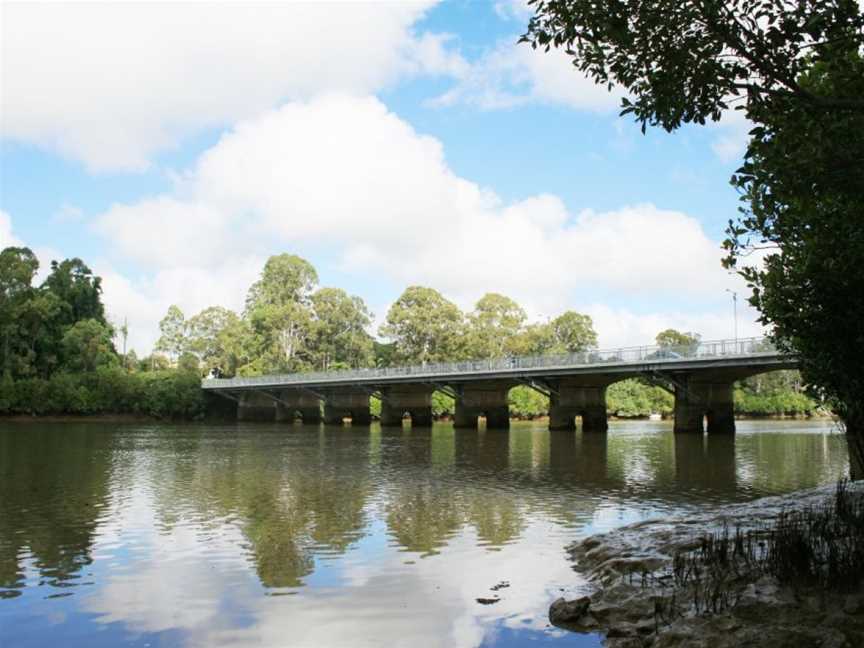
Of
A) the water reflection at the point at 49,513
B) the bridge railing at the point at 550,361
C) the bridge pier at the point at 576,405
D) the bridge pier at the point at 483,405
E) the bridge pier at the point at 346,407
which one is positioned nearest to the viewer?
the water reflection at the point at 49,513

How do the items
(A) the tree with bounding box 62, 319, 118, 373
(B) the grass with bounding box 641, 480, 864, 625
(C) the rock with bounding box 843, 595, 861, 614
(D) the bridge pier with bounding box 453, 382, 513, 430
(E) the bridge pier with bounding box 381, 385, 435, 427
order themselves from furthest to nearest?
1. (A) the tree with bounding box 62, 319, 118, 373
2. (E) the bridge pier with bounding box 381, 385, 435, 427
3. (D) the bridge pier with bounding box 453, 382, 513, 430
4. (B) the grass with bounding box 641, 480, 864, 625
5. (C) the rock with bounding box 843, 595, 861, 614

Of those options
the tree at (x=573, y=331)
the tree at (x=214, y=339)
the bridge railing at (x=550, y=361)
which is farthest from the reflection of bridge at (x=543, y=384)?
the tree at (x=573, y=331)

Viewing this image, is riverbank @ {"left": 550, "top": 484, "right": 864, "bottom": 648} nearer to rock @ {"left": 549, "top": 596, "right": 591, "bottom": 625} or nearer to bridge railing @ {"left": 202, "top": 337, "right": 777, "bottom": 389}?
rock @ {"left": 549, "top": 596, "right": 591, "bottom": 625}

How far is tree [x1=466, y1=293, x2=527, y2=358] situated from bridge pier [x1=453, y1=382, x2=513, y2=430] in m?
33.5

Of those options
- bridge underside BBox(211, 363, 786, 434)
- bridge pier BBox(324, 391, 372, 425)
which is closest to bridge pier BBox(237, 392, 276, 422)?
bridge underside BBox(211, 363, 786, 434)

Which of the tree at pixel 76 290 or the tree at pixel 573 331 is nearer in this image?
the tree at pixel 76 290

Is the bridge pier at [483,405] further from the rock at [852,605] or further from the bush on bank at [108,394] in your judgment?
the rock at [852,605]

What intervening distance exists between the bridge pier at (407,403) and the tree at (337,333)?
3473 cm

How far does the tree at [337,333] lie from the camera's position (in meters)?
111

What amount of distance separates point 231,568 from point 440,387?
196 ft

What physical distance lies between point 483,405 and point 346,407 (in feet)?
66.9

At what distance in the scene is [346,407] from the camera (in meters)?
83.9

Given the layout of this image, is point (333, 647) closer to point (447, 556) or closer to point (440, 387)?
point (447, 556)

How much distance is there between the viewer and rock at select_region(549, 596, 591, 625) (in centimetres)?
881
